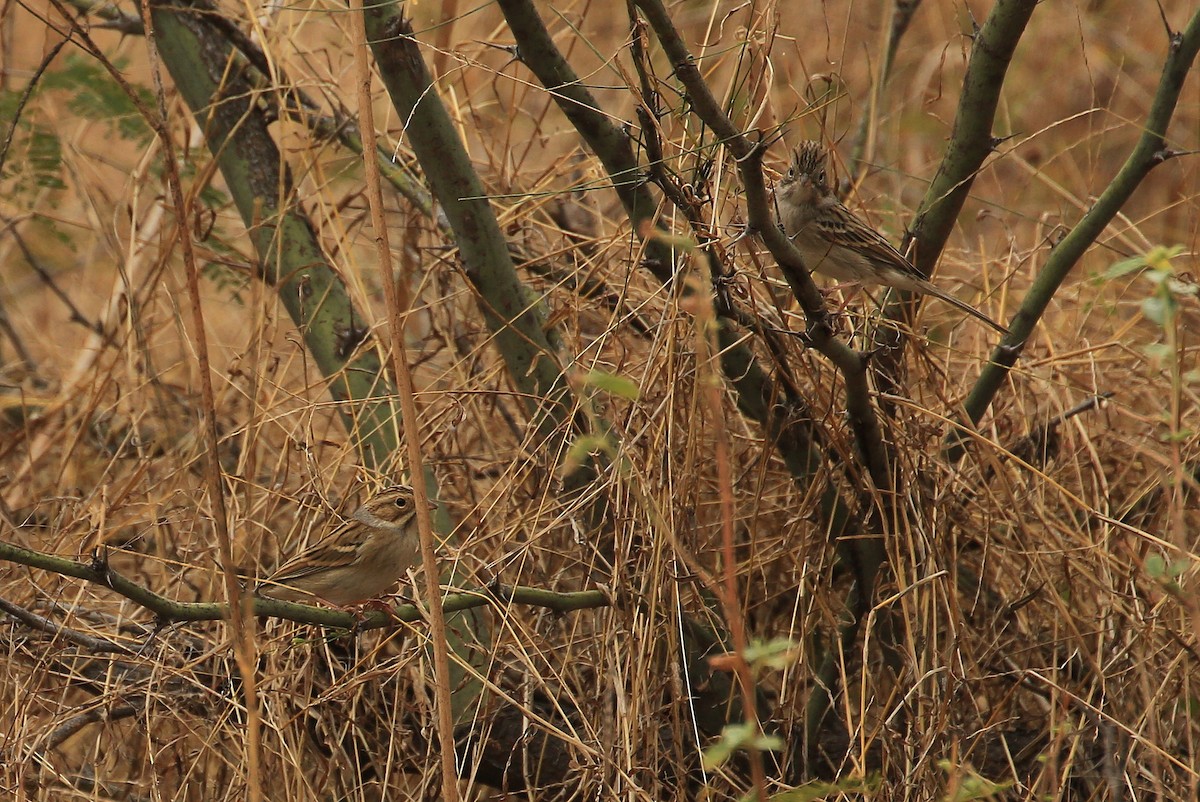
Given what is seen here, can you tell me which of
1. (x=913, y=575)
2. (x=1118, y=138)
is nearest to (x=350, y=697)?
(x=913, y=575)

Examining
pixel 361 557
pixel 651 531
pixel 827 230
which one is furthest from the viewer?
pixel 827 230

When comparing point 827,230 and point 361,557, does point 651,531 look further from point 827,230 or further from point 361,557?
point 827,230

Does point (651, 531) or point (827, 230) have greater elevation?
point (827, 230)

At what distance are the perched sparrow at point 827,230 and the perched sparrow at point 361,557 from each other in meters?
1.45

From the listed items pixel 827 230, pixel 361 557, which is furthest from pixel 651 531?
pixel 827 230

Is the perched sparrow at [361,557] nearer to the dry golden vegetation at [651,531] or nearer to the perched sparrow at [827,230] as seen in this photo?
the dry golden vegetation at [651,531]

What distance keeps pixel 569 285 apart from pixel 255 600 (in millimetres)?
1910

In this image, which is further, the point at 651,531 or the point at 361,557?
the point at 361,557

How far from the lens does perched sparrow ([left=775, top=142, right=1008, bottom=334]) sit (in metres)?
3.90

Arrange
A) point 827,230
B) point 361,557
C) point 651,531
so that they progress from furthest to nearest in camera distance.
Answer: point 827,230 < point 361,557 < point 651,531

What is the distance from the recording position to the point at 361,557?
3.72 m

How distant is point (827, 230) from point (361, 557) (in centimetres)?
171

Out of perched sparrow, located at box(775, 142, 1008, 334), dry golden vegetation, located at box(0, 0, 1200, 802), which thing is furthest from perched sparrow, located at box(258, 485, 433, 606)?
perched sparrow, located at box(775, 142, 1008, 334)

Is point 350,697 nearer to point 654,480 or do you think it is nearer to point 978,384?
point 654,480
